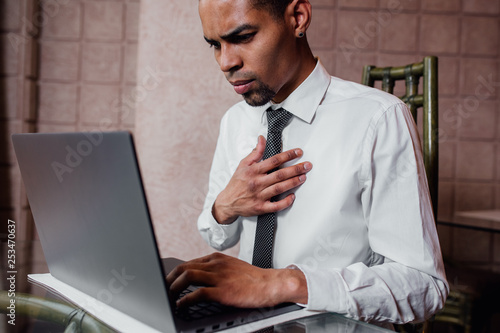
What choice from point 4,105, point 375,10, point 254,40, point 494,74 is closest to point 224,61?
point 254,40

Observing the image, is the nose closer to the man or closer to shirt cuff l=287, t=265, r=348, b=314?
the man

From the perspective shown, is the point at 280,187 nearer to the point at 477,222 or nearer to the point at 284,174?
the point at 284,174

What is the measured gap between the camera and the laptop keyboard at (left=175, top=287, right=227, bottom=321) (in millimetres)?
604

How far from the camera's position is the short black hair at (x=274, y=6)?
0.93 metres

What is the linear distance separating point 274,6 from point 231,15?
0.34 ft

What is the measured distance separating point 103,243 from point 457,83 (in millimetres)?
2504

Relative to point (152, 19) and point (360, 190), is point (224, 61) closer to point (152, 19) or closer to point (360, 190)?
point (360, 190)

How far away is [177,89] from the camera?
207 cm

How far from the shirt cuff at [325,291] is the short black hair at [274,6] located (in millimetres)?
566

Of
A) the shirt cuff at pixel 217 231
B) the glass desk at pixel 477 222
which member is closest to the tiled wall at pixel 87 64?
the shirt cuff at pixel 217 231

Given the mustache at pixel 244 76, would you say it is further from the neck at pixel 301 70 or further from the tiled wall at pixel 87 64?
the tiled wall at pixel 87 64

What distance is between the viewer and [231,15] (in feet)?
3.07

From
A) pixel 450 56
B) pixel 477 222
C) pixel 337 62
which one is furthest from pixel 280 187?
pixel 450 56

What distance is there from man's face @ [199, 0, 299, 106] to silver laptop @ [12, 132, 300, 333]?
0.46m
